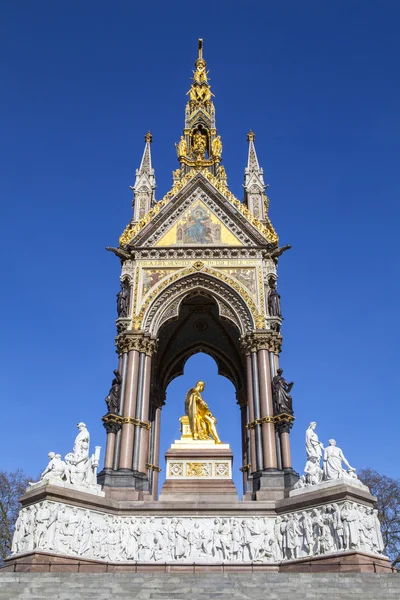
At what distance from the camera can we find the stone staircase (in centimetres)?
1173

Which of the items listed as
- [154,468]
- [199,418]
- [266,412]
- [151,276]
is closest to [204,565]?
[266,412]

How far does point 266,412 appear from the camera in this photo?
67.0 ft

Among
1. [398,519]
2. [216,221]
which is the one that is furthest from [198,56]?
[398,519]

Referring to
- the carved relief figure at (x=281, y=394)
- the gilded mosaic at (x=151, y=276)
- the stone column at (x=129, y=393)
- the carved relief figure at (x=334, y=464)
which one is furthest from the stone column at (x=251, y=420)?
the gilded mosaic at (x=151, y=276)

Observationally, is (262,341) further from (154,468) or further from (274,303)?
(154,468)

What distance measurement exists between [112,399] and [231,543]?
629 centimetres

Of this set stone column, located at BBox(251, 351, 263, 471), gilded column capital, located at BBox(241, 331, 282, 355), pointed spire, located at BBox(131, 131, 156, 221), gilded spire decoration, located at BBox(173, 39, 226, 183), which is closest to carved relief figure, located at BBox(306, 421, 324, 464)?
stone column, located at BBox(251, 351, 263, 471)

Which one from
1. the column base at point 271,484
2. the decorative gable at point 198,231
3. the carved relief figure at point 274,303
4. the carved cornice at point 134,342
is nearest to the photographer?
the column base at point 271,484

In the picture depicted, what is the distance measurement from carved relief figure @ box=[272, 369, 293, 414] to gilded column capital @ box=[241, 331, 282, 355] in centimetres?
126

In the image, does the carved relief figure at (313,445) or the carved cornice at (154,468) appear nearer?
the carved relief figure at (313,445)

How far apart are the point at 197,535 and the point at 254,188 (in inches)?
590

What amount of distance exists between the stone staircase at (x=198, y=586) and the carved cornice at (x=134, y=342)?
32.3 feet

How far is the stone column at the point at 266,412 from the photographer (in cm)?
1962

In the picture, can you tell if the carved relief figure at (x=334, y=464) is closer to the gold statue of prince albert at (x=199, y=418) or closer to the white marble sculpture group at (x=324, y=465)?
the white marble sculpture group at (x=324, y=465)
